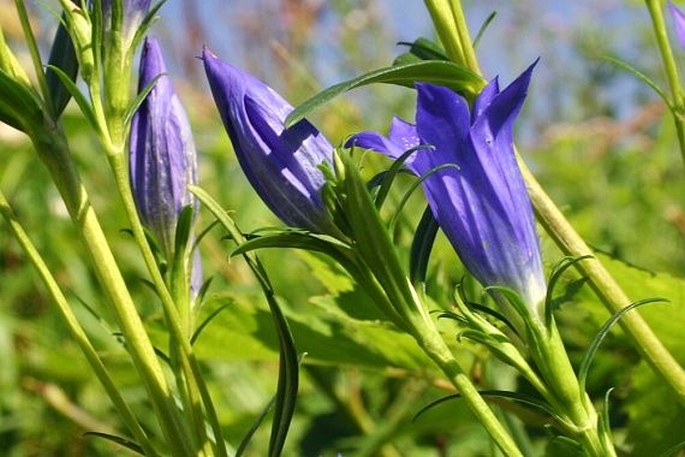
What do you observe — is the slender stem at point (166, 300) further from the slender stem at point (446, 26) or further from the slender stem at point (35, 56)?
the slender stem at point (446, 26)

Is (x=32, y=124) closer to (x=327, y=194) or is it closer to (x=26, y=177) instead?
(x=327, y=194)

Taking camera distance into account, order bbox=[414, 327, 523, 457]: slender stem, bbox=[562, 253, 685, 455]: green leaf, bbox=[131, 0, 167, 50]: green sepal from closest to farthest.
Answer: bbox=[414, 327, 523, 457]: slender stem, bbox=[131, 0, 167, 50]: green sepal, bbox=[562, 253, 685, 455]: green leaf

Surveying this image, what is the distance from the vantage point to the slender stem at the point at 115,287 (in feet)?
1.78

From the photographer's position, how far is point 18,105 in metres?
0.54

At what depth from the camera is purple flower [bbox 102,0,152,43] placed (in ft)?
1.87

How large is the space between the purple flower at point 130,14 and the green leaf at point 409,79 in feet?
0.47

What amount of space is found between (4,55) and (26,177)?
152 centimetres

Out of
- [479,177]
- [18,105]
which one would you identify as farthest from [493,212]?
[18,105]

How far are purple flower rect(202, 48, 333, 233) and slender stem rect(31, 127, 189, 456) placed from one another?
0.09 m

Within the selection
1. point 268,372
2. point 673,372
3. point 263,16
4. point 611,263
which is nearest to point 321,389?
point 268,372

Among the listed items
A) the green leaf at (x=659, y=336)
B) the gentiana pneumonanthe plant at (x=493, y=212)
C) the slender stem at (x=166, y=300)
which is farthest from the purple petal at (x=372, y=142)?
the green leaf at (x=659, y=336)

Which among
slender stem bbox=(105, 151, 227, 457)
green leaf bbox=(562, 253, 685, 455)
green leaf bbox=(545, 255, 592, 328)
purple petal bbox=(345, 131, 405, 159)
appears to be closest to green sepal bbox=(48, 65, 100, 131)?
slender stem bbox=(105, 151, 227, 457)

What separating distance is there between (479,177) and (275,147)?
102 millimetres

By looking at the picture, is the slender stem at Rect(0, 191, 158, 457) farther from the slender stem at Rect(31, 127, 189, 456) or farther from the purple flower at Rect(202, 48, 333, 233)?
the purple flower at Rect(202, 48, 333, 233)
